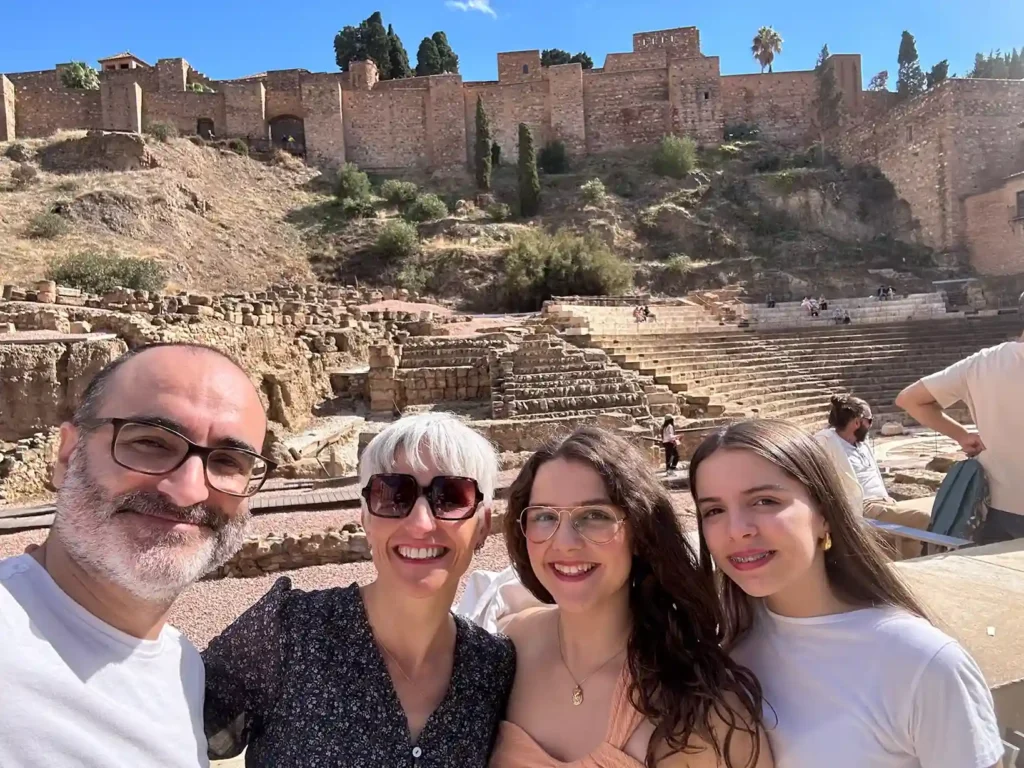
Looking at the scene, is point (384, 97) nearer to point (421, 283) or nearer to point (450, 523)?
point (421, 283)

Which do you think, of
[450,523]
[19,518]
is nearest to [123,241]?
[19,518]

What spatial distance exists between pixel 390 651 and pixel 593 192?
4127 cm

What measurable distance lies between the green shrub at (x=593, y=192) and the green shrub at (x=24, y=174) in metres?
29.9

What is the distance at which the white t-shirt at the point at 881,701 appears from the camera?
143cm

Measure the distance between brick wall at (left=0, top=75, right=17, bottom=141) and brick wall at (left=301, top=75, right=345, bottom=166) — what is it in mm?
17387

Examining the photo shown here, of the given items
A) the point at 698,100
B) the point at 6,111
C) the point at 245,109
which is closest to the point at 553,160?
the point at 698,100

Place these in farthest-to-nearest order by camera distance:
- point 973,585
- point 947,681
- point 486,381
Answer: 1. point 486,381
2. point 973,585
3. point 947,681

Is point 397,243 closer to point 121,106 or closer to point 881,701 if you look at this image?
point 121,106

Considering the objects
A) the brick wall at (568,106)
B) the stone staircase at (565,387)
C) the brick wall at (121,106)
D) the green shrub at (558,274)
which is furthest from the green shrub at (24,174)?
the stone staircase at (565,387)

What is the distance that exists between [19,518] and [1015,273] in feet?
123

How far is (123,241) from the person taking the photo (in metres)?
30.2

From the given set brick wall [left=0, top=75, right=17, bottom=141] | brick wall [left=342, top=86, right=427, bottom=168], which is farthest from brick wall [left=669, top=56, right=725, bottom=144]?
brick wall [left=0, top=75, right=17, bottom=141]

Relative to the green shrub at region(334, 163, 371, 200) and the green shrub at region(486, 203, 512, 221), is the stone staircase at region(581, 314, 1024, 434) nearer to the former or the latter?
the green shrub at region(486, 203, 512, 221)

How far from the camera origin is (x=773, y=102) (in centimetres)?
4916
